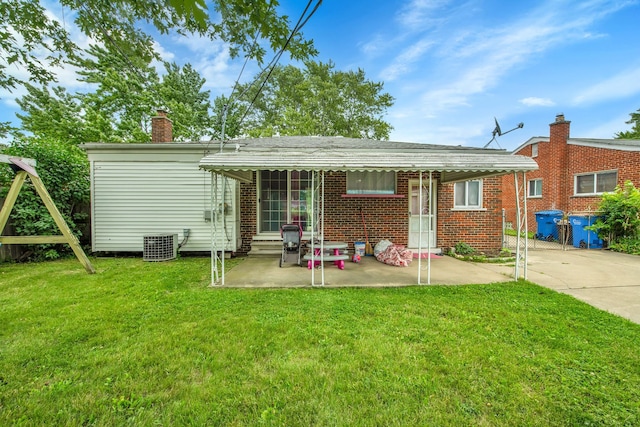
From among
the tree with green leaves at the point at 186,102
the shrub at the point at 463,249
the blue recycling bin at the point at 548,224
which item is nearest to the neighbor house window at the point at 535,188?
the blue recycling bin at the point at 548,224

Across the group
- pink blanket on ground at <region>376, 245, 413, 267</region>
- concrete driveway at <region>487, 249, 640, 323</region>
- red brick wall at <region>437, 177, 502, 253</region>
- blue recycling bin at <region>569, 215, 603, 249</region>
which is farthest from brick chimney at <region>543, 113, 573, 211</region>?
pink blanket on ground at <region>376, 245, 413, 267</region>

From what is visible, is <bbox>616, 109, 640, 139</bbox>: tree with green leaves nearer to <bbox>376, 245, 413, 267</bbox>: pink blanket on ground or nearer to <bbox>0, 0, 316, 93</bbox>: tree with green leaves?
<bbox>376, 245, 413, 267</bbox>: pink blanket on ground

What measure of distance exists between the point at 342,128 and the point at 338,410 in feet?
77.5

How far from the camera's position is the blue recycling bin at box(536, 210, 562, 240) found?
36.0ft

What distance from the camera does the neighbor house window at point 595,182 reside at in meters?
11.2

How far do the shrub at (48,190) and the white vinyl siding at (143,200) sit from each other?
71cm

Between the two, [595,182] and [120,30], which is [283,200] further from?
[595,182]

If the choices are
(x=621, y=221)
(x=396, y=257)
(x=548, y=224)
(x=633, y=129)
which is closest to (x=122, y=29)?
(x=396, y=257)

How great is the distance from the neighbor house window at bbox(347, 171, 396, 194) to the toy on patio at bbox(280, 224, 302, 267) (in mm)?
2358

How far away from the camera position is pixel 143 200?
7.75 meters

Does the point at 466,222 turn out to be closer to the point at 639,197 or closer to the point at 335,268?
the point at 335,268

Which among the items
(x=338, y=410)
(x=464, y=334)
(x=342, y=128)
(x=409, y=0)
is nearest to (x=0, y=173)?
(x=338, y=410)

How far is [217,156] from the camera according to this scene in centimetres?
496

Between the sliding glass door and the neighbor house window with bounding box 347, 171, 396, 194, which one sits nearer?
the neighbor house window with bounding box 347, 171, 396, 194
